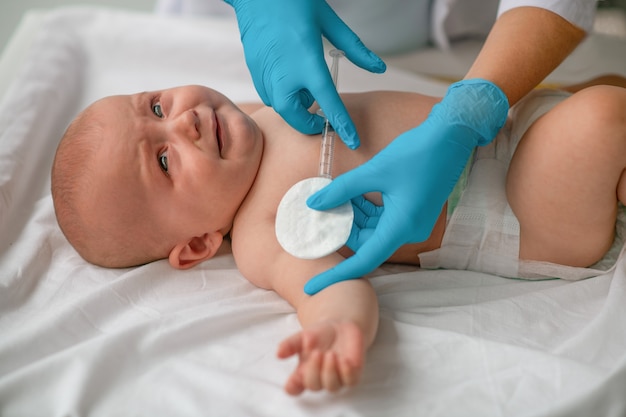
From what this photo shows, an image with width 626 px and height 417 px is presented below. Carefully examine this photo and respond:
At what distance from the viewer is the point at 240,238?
127cm

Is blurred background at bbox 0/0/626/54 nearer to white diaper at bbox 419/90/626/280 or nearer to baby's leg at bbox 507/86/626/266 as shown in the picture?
white diaper at bbox 419/90/626/280

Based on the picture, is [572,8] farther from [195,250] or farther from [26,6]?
[26,6]

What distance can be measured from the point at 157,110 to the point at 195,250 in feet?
0.98

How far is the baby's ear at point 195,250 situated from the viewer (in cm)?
129

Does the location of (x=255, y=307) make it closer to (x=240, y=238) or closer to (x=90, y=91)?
(x=240, y=238)

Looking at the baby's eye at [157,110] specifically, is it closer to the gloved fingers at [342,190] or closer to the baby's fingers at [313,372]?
the gloved fingers at [342,190]

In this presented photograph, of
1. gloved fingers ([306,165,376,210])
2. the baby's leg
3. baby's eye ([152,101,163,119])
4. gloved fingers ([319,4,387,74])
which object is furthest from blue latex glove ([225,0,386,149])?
the baby's leg

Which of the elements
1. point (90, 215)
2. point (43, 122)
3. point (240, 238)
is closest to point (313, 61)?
point (240, 238)

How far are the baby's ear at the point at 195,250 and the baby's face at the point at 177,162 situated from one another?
0.09ft

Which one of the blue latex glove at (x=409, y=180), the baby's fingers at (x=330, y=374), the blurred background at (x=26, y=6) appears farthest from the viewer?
the blurred background at (x=26, y=6)

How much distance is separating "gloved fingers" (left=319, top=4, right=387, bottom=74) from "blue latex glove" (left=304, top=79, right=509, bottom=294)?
0.59ft

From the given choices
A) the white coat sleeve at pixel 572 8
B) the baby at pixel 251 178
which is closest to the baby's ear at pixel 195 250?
the baby at pixel 251 178

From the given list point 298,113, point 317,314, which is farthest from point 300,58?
point 317,314

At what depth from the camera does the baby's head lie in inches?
48.1
